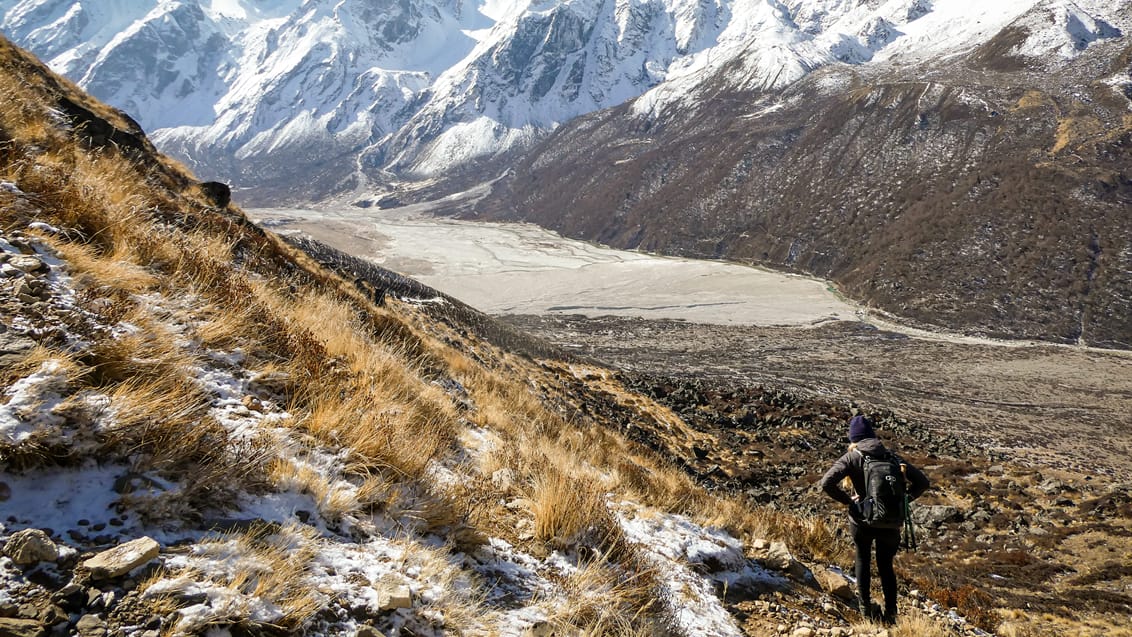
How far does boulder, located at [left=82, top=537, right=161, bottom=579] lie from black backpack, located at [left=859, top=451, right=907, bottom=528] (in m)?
5.52

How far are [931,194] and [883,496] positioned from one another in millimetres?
87414

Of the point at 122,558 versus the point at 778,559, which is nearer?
the point at 122,558

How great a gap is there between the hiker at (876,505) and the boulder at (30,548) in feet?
18.1

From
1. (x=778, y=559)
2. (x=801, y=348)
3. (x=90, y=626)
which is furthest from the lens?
(x=801, y=348)

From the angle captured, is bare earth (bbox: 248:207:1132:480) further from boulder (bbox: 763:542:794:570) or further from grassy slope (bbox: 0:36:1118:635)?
grassy slope (bbox: 0:36:1118:635)

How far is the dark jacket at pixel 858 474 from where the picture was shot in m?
5.36

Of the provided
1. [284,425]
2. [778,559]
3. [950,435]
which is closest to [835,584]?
[778,559]

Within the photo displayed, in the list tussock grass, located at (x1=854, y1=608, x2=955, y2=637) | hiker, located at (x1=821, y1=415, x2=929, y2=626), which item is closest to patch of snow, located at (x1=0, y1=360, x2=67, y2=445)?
tussock grass, located at (x1=854, y1=608, x2=955, y2=637)

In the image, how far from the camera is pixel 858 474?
17.7 feet

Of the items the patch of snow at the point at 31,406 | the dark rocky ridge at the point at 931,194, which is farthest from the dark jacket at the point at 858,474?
the dark rocky ridge at the point at 931,194

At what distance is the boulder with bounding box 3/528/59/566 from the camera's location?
1.68 metres

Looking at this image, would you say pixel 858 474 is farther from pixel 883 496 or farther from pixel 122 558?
pixel 122 558

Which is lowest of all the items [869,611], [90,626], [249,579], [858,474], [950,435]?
[950,435]

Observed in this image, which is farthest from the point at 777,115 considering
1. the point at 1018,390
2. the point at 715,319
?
the point at 1018,390
